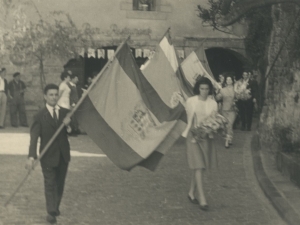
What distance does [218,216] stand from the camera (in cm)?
847

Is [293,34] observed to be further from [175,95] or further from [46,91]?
[46,91]

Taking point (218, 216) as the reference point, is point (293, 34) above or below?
above

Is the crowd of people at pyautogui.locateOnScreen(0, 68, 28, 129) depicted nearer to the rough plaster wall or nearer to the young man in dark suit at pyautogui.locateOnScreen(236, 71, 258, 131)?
the rough plaster wall

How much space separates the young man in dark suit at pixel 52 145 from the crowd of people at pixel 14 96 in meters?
12.4

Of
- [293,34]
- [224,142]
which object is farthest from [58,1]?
[293,34]

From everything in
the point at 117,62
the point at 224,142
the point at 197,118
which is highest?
the point at 117,62

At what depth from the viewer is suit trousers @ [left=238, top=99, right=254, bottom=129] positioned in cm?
1903

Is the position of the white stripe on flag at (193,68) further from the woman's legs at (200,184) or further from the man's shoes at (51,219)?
the man's shoes at (51,219)

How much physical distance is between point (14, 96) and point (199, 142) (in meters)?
12.2

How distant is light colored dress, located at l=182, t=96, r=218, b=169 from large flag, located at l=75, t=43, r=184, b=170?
1.15ft

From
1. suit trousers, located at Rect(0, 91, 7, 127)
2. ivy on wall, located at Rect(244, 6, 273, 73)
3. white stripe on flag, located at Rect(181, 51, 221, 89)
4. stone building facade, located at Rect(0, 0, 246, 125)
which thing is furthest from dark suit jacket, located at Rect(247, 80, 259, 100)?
suit trousers, located at Rect(0, 91, 7, 127)

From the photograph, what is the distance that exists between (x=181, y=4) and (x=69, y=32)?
4640mm

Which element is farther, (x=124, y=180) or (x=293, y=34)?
(x=293, y=34)

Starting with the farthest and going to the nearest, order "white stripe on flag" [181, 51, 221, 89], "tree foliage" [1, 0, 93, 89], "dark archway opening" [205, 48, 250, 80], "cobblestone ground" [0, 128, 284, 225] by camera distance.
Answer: "dark archway opening" [205, 48, 250, 80] < "tree foliage" [1, 0, 93, 89] < "white stripe on flag" [181, 51, 221, 89] < "cobblestone ground" [0, 128, 284, 225]
